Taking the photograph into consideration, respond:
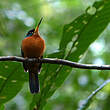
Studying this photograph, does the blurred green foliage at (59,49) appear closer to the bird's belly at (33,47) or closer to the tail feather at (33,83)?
the bird's belly at (33,47)

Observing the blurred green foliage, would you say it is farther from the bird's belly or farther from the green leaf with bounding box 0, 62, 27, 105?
the bird's belly

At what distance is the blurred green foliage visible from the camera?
253 centimetres

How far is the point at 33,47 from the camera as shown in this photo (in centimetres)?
331

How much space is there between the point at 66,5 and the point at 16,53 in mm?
2375

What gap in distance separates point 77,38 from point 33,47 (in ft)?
2.92

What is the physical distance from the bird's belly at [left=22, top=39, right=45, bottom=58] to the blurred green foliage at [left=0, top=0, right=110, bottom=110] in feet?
0.53

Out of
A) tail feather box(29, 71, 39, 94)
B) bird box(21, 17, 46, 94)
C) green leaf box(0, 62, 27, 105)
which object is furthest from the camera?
bird box(21, 17, 46, 94)

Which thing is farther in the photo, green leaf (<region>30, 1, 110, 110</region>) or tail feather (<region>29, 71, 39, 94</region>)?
tail feather (<region>29, 71, 39, 94</region>)

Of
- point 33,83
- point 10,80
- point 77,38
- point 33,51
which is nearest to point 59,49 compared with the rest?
point 77,38

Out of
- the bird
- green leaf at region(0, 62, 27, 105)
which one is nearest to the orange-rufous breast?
the bird

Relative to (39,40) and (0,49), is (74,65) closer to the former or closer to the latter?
(39,40)

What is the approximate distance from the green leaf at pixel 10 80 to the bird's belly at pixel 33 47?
0.69 m

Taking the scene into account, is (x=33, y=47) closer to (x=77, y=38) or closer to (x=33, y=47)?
(x=33, y=47)

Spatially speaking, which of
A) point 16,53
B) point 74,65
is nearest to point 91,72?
point 16,53
